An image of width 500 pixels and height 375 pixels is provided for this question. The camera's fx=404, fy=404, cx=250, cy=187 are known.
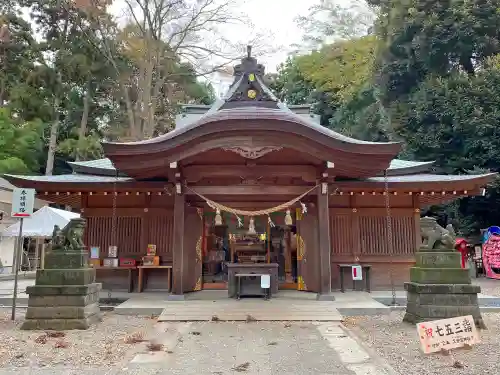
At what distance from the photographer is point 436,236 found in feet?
23.8

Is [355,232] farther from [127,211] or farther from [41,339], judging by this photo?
[41,339]

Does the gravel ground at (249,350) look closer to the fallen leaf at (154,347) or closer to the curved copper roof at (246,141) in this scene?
the fallen leaf at (154,347)

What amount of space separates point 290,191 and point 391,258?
3.51 meters

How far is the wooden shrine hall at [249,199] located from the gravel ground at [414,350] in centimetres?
220

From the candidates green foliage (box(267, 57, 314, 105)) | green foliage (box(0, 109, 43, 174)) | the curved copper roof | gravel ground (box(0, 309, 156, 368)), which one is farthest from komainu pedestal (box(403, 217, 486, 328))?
green foliage (box(267, 57, 314, 105))

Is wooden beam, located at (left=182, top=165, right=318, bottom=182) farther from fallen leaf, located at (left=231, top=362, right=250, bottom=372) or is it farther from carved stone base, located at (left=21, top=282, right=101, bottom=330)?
fallen leaf, located at (left=231, top=362, right=250, bottom=372)

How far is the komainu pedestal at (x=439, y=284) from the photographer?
22.4 feet

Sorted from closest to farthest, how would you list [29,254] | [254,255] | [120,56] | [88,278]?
[88,278] → [254,255] → [29,254] → [120,56]

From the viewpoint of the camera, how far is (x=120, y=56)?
23.9 m

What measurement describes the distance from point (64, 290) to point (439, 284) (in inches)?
257

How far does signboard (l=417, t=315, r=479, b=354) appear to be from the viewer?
5.07 meters

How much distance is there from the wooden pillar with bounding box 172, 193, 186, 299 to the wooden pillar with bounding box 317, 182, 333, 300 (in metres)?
3.25

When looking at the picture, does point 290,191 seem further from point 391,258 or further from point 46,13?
point 46,13

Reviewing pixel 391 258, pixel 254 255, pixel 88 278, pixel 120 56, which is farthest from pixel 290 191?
pixel 120 56
